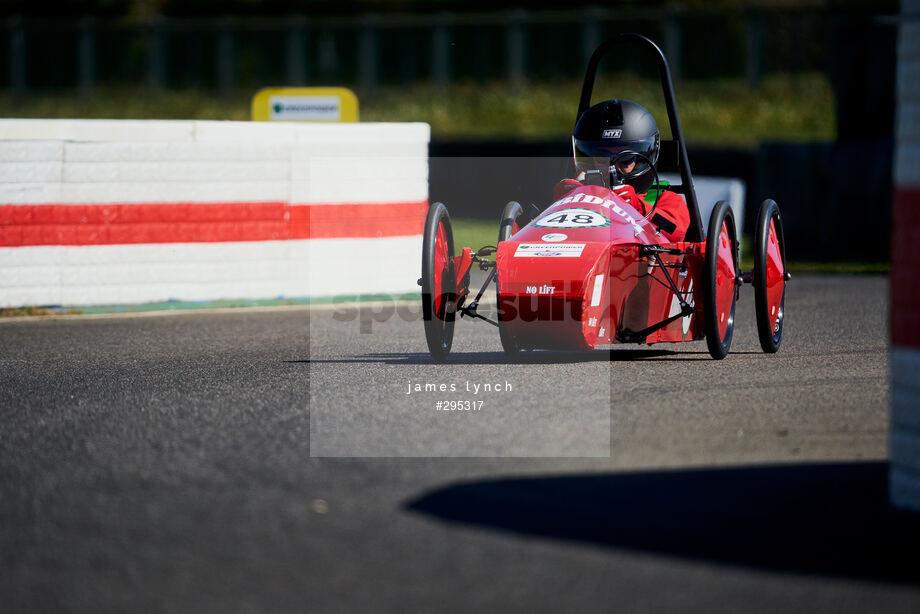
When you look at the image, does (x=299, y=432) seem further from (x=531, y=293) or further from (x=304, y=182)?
(x=304, y=182)

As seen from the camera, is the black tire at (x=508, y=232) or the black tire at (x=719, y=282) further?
the black tire at (x=508, y=232)

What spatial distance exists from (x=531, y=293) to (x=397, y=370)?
0.88 meters

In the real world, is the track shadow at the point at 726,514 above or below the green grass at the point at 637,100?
below

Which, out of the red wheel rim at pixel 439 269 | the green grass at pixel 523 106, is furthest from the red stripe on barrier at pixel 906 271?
the green grass at pixel 523 106

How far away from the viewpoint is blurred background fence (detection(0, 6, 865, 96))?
31078 mm

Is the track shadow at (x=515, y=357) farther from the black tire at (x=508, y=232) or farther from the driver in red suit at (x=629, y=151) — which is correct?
the driver in red suit at (x=629, y=151)

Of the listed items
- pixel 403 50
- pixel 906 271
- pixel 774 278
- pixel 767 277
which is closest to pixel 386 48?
pixel 403 50

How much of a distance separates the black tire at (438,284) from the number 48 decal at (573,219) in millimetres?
526

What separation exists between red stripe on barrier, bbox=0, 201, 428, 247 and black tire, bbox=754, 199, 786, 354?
4.05 meters

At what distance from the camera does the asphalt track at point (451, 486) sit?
12.6ft

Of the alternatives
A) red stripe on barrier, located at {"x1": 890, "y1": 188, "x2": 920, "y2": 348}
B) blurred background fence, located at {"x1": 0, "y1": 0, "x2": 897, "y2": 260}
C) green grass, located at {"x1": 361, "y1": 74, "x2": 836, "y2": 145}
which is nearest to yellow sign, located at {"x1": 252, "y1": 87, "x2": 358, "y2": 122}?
red stripe on barrier, located at {"x1": 890, "y1": 188, "x2": 920, "y2": 348}

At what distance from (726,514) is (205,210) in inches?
284

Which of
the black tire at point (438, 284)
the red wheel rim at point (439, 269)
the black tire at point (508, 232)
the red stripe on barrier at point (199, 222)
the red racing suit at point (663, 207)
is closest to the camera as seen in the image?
the black tire at point (438, 284)

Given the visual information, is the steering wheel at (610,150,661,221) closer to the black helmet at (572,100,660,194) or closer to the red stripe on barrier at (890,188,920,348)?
the black helmet at (572,100,660,194)
